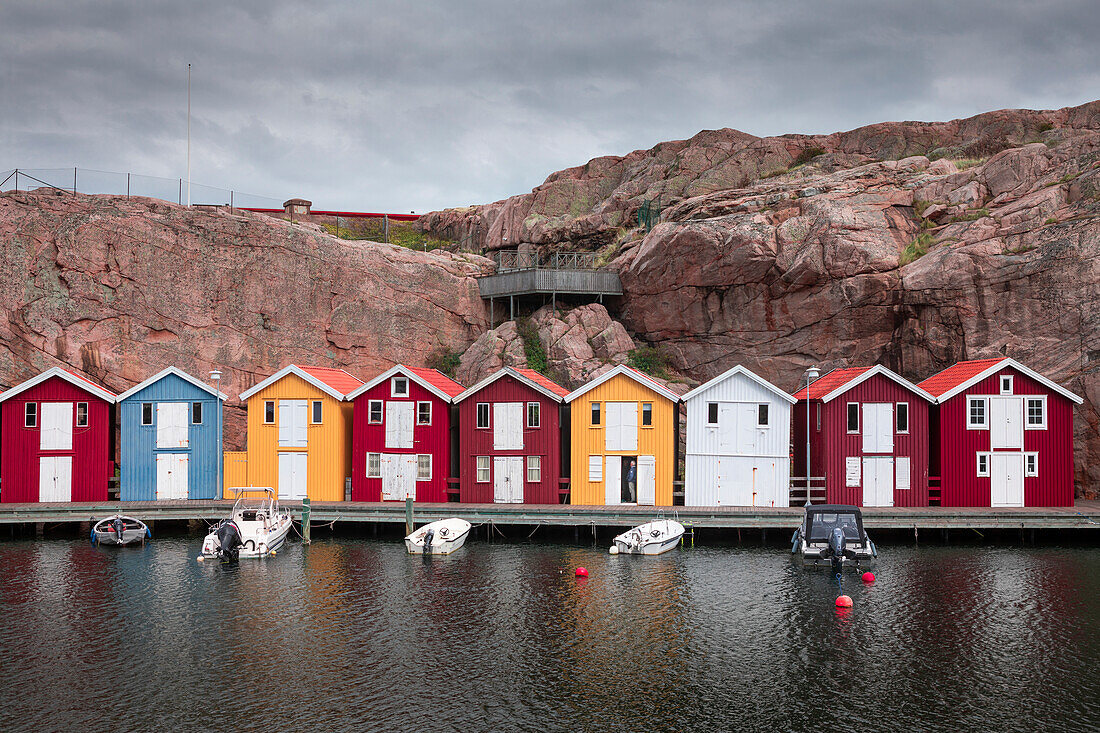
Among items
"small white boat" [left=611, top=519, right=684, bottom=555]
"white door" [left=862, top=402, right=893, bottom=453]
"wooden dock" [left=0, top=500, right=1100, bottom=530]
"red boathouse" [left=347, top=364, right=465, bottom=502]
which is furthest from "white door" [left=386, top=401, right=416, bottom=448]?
"white door" [left=862, top=402, right=893, bottom=453]

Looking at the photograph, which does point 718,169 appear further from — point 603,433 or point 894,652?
point 894,652

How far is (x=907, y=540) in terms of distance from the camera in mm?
42500

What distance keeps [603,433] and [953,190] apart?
3433cm

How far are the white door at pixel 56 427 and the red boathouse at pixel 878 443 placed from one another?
41.2 m

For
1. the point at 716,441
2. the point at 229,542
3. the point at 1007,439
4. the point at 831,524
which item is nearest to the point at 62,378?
the point at 229,542

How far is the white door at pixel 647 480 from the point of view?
45562mm

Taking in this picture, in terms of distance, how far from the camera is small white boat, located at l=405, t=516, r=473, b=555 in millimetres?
39688

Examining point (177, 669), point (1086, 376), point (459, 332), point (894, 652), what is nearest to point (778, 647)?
point (894, 652)

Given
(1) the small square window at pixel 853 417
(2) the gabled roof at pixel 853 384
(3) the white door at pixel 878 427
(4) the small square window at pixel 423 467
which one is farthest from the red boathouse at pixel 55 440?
(3) the white door at pixel 878 427

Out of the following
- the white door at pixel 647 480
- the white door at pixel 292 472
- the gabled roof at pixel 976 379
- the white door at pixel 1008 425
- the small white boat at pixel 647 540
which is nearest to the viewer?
the small white boat at pixel 647 540

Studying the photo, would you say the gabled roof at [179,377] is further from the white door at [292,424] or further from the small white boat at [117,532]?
the small white boat at [117,532]

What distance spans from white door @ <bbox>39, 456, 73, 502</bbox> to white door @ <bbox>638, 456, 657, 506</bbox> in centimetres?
3131

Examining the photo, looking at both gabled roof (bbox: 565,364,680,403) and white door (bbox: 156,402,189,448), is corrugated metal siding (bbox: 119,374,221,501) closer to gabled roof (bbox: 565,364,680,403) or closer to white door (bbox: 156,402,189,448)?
white door (bbox: 156,402,189,448)

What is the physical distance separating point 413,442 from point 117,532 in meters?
15.0
